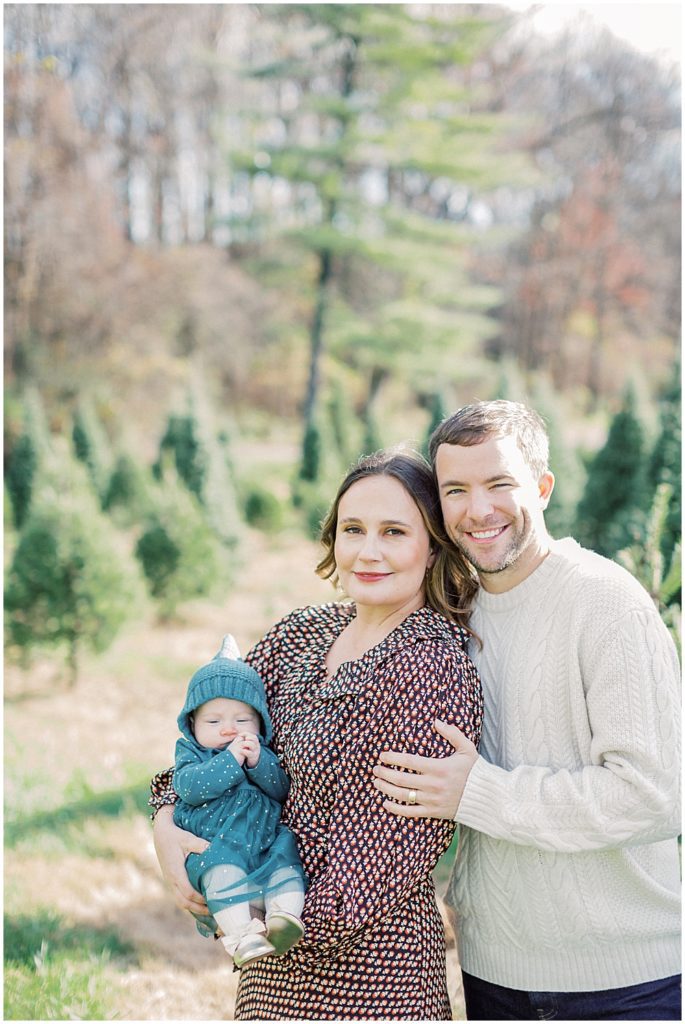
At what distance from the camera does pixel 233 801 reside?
6.77 feet

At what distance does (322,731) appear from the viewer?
6.33ft

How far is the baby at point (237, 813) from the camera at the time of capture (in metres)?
1.85

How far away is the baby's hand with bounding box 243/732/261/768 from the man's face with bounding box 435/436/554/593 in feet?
2.16

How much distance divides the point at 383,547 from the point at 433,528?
0.43 feet

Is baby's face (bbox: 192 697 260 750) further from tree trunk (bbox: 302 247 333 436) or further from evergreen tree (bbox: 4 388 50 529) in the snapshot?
tree trunk (bbox: 302 247 333 436)

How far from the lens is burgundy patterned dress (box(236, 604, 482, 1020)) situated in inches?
70.7

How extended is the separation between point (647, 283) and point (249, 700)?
94.2 ft

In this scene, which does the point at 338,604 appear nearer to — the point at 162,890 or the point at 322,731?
the point at 322,731

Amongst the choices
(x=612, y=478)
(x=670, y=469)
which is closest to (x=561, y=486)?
(x=612, y=478)

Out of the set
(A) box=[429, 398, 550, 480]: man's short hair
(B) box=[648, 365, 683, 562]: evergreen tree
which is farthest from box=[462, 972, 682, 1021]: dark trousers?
(B) box=[648, 365, 683, 562]: evergreen tree

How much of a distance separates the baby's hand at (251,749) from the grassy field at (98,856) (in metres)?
1.35

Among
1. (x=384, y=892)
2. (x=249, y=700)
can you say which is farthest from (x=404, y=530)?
(x=384, y=892)

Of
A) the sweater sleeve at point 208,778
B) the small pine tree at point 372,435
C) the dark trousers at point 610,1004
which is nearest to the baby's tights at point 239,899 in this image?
the sweater sleeve at point 208,778

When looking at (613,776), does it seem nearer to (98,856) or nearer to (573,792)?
(573,792)
